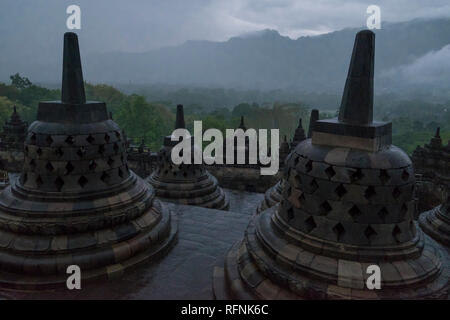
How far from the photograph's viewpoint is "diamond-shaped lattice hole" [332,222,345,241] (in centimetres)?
501

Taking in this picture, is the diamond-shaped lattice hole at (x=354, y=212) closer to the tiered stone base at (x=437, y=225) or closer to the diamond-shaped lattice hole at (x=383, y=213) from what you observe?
the diamond-shaped lattice hole at (x=383, y=213)

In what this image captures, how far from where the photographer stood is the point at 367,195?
4.89 m

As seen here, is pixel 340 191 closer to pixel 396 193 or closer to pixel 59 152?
pixel 396 193

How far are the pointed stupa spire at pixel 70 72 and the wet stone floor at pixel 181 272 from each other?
12.5 ft

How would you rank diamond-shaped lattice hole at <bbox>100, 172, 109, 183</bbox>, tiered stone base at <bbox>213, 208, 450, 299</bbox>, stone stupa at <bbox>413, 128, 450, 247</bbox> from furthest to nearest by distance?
stone stupa at <bbox>413, 128, 450, 247</bbox>
diamond-shaped lattice hole at <bbox>100, 172, 109, 183</bbox>
tiered stone base at <bbox>213, 208, 450, 299</bbox>

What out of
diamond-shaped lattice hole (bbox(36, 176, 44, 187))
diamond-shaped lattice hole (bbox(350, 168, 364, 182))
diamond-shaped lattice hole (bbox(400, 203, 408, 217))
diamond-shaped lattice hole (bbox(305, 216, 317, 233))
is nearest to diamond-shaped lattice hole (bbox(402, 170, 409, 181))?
→ diamond-shaped lattice hole (bbox(400, 203, 408, 217))

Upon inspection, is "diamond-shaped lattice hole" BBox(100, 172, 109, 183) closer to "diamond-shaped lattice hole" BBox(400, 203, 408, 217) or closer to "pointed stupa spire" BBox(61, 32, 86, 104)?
"pointed stupa spire" BBox(61, 32, 86, 104)

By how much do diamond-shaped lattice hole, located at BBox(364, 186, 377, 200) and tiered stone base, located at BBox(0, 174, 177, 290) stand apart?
452 centimetres

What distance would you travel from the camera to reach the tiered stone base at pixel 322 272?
4.65 m

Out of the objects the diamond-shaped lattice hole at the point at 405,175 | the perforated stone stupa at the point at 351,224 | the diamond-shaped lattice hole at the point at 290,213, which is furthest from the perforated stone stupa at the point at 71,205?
the diamond-shaped lattice hole at the point at 405,175

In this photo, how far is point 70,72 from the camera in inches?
266

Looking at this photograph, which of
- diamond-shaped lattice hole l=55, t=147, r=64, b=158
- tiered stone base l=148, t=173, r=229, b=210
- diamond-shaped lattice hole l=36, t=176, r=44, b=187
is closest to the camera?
diamond-shaped lattice hole l=55, t=147, r=64, b=158

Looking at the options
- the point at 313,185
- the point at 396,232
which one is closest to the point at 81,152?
the point at 313,185

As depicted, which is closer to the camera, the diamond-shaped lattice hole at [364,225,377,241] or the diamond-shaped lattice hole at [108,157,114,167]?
the diamond-shaped lattice hole at [364,225,377,241]
